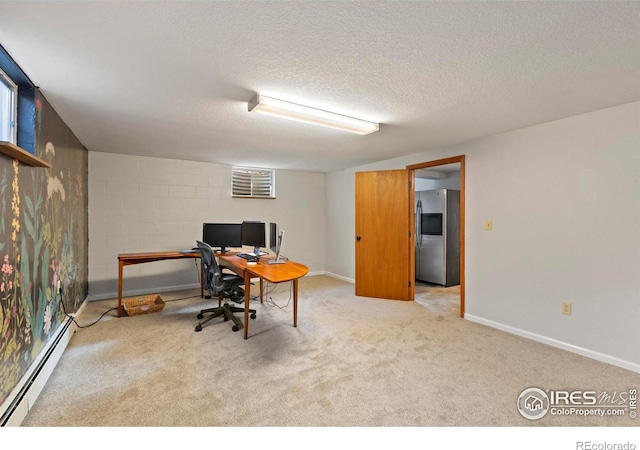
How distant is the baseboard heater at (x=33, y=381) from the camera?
1.63 metres

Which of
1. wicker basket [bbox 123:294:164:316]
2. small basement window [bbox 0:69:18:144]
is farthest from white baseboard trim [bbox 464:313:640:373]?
small basement window [bbox 0:69:18:144]

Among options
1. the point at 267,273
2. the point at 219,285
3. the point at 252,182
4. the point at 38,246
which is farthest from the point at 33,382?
the point at 252,182

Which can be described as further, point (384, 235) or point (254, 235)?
point (384, 235)

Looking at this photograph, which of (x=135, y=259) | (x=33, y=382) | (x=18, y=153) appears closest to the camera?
(x=18, y=153)

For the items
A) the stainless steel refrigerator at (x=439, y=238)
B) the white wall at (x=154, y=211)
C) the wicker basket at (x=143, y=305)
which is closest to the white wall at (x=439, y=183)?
the stainless steel refrigerator at (x=439, y=238)

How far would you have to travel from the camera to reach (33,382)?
190 centimetres

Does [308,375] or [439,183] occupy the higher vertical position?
[439,183]

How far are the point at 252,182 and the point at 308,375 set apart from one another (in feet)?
13.2

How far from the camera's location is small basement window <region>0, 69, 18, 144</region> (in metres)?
1.90

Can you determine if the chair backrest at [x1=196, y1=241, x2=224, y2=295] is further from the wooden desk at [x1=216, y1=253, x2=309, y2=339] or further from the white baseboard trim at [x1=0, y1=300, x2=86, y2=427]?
the white baseboard trim at [x1=0, y1=300, x2=86, y2=427]

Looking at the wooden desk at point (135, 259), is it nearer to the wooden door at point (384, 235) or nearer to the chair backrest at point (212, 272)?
A: the chair backrest at point (212, 272)

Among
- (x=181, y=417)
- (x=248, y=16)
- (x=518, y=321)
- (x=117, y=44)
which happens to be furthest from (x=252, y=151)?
(x=518, y=321)

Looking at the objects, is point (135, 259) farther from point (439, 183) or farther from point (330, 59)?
point (439, 183)

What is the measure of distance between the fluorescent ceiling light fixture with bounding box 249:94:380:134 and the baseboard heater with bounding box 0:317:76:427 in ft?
7.96
